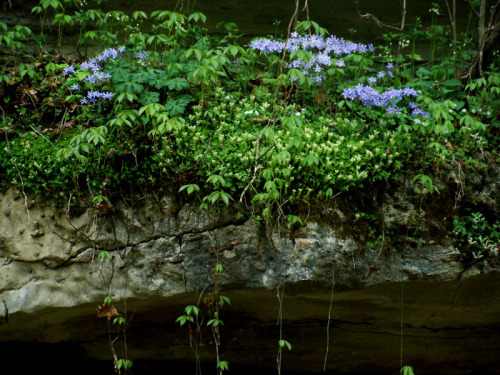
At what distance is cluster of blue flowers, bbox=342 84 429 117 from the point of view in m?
3.33

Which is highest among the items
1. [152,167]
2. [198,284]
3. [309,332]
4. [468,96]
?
[468,96]

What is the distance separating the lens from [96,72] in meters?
3.33

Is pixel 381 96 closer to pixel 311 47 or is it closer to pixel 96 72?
pixel 311 47

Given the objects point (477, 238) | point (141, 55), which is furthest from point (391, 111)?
point (141, 55)

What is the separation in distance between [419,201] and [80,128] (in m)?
2.43

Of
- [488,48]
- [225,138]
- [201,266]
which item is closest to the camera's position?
[201,266]

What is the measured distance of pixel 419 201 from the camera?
320cm

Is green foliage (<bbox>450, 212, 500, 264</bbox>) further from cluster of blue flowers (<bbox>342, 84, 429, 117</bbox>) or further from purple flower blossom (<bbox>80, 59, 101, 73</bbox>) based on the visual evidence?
purple flower blossom (<bbox>80, 59, 101, 73</bbox>)

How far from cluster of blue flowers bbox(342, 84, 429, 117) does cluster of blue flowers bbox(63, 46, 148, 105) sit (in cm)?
169

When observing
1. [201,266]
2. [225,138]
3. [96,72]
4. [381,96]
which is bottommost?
[201,266]

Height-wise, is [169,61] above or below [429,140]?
above

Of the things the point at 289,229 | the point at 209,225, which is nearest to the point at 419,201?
the point at 289,229

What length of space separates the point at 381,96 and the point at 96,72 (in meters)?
2.08

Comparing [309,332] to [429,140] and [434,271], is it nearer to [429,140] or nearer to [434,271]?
[434,271]
